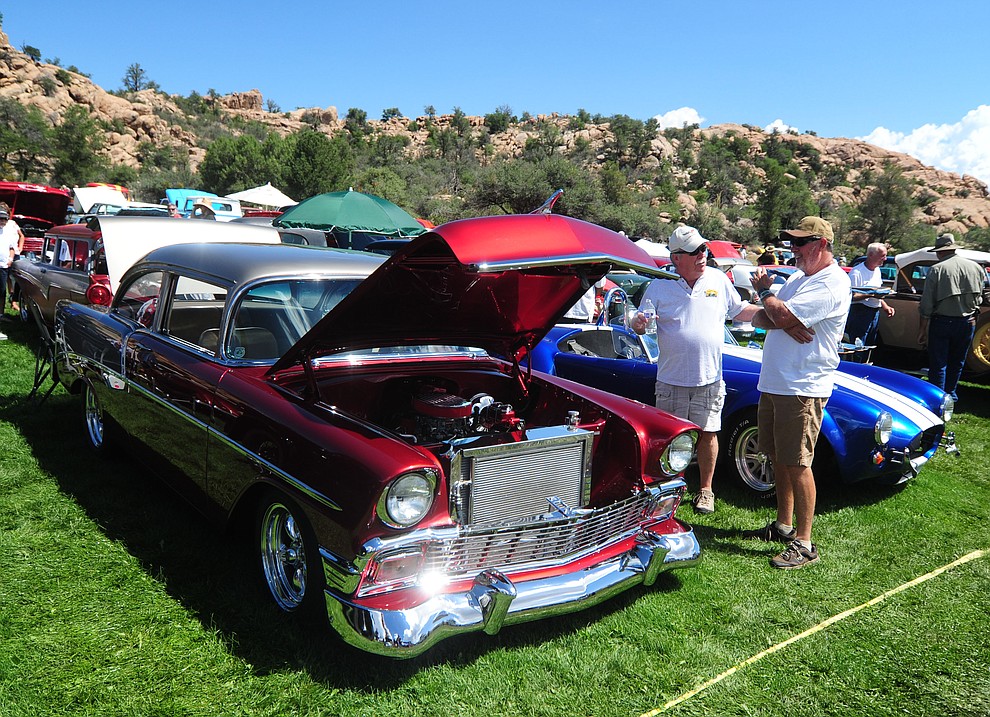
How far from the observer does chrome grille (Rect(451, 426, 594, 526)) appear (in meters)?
2.80

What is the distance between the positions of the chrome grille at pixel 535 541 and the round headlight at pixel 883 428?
87.6 inches

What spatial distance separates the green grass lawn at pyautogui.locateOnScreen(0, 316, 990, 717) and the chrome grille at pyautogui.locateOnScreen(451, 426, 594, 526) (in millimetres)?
574

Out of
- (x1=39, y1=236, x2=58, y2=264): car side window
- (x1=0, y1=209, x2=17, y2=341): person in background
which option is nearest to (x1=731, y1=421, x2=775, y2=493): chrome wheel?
(x1=39, y1=236, x2=58, y2=264): car side window

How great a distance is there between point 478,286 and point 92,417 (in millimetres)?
3242

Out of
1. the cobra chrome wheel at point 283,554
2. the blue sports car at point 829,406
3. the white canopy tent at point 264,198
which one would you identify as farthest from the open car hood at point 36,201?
the cobra chrome wheel at point 283,554

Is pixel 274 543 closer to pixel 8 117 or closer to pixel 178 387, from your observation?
pixel 178 387

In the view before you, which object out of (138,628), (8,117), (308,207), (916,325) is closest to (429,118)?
(8,117)

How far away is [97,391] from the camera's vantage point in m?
4.71

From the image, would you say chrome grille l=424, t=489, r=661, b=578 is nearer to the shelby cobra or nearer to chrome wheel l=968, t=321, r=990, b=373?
the shelby cobra

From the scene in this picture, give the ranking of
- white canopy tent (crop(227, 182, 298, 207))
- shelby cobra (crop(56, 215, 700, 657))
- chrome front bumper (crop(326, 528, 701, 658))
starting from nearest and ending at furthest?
chrome front bumper (crop(326, 528, 701, 658)), shelby cobra (crop(56, 215, 700, 657)), white canopy tent (crop(227, 182, 298, 207))

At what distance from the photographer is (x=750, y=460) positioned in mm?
5047

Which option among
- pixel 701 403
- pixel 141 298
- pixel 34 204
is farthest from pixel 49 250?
pixel 34 204

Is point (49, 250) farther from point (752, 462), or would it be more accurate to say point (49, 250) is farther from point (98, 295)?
point (752, 462)

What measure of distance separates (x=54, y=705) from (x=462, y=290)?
219 cm
